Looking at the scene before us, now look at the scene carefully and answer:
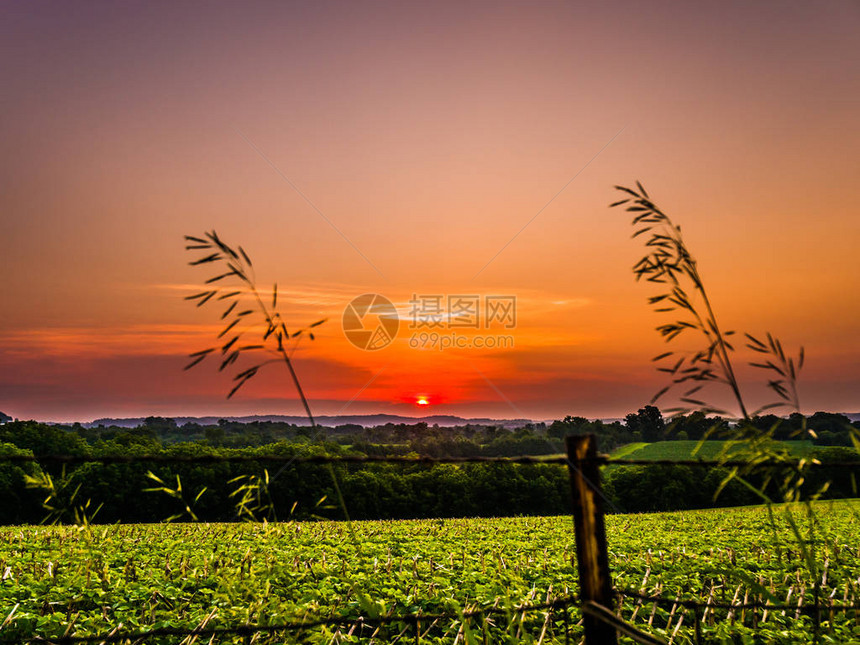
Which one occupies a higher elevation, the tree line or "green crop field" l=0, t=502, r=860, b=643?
"green crop field" l=0, t=502, r=860, b=643

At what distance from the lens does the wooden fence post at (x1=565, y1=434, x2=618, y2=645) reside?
6.09ft

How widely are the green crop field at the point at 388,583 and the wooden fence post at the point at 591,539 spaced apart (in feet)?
1.21

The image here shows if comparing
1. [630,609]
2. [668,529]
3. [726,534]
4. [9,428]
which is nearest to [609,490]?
[668,529]

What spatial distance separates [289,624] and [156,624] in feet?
18.1

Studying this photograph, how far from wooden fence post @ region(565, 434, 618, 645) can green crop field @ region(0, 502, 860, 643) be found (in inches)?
14.6

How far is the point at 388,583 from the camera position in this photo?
8.84 metres

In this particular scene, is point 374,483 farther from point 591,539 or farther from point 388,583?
point 591,539

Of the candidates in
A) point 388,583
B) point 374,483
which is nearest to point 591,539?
point 388,583

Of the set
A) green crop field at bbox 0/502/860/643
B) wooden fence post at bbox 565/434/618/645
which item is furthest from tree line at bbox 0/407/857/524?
wooden fence post at bbox 565/434/618/645

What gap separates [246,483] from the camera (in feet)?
6.37

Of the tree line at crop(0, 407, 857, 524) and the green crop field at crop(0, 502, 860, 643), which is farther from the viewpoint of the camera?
the tree line at crop(0, 407, 857, 524)

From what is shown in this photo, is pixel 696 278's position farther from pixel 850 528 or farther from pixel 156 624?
pixel 850 528

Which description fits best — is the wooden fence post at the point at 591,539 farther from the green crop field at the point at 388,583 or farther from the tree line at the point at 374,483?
the tree line at the point at 374,483

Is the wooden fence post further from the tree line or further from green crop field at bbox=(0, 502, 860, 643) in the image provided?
the tree line
